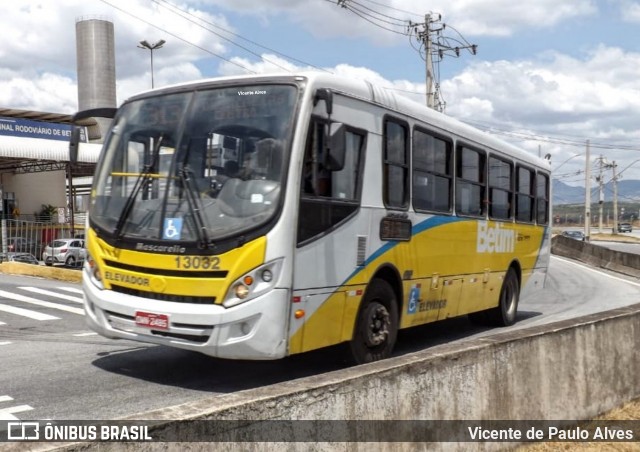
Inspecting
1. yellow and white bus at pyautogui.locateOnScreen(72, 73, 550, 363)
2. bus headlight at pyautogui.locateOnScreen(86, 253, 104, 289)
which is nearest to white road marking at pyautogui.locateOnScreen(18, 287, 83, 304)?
bus headlight at pyautogui.locateOnScreen(86, 253, 104, 289)

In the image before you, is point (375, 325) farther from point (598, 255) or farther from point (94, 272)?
point (598, 255)

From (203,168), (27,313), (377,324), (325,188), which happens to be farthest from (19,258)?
(325,188)

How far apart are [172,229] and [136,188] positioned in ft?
2.39

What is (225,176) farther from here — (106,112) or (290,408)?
(290,408)

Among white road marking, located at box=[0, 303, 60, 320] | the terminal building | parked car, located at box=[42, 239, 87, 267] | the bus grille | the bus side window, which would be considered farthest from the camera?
the terminal building

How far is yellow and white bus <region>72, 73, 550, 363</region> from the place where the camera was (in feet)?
21.4

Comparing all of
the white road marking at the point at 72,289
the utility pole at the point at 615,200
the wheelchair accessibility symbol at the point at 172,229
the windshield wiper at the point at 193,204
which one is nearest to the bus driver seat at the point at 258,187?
the windshield wiper at the point at 193,204

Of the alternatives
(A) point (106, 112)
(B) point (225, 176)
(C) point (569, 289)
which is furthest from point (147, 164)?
(C) point (569, 289)

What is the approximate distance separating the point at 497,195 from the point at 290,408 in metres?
9.09

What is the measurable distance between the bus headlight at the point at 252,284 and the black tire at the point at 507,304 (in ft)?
23.9

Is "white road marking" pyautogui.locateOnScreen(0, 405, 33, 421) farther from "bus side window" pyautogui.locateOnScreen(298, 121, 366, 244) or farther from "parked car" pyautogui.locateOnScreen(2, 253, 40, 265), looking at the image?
"parked car" pyautogui.locateOnScreen(2, 253, 40, 265)

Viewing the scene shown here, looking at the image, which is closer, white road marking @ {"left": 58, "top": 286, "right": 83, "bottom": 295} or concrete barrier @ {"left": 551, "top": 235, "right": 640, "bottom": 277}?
white road marking @ {"left": 58, "top": 286, "right": 83, "bottom": 295}

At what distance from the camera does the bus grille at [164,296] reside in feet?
21.5

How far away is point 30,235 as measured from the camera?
3575 cm
